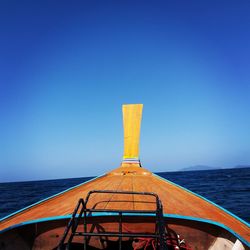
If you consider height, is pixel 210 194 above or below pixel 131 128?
below

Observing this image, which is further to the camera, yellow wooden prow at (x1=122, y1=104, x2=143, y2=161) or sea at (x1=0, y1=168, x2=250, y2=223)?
yellow wooden prow at (x1=122, y1=104, x2=143, y2=161)

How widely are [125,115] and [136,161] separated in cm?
402

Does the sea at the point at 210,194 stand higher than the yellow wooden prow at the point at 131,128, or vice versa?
the yellow wooden prow at the point at 131,128

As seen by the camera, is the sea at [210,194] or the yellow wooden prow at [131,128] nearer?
the sea at [210,194]

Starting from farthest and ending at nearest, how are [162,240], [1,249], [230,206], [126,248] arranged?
[230,206]
[126,248]
[1,249]
[162,240]

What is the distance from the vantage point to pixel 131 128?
1889cm

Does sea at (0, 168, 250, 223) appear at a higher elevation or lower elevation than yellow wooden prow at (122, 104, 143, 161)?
lower

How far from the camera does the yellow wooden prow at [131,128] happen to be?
18.2 metres

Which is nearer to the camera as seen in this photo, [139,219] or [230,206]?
[139,219]

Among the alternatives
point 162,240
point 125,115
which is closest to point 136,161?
point 125,115

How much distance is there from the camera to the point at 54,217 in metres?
3.88

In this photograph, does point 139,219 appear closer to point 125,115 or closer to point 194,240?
point 194,240

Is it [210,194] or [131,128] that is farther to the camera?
[210,194]

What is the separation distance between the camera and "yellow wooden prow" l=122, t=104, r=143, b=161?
1820 cm
